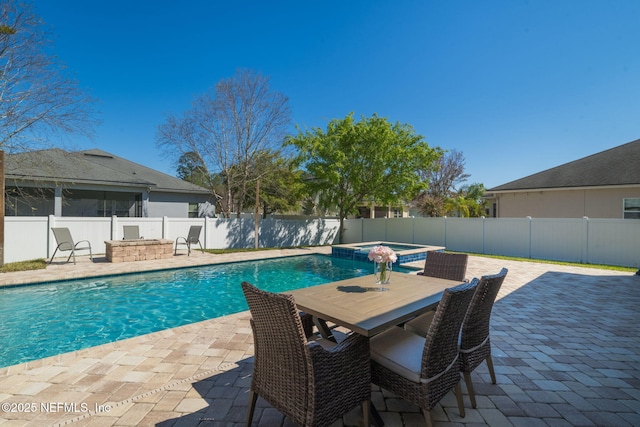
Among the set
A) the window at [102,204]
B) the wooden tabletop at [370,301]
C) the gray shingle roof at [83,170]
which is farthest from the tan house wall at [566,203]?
the window at [102,204]

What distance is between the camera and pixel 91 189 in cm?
1256

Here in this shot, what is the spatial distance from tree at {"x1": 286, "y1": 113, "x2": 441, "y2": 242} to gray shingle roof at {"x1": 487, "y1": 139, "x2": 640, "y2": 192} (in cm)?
501

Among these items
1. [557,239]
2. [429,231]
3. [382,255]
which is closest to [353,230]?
[429,231]

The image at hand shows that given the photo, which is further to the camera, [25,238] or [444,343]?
[25,238]

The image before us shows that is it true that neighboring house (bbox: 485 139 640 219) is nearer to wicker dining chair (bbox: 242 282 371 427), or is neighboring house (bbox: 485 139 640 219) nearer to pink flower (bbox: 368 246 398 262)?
pink flower (bbox: 368 246 398 262)

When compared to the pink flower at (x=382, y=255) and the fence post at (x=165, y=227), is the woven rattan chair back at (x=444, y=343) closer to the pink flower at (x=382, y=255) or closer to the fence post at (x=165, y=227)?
the pink flower at (x=382, y=255)

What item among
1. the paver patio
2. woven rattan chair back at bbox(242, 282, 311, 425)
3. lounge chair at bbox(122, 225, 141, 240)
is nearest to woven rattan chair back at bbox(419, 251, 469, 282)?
the paver patio

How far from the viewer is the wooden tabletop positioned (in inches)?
85.7

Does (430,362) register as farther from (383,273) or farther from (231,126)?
(231,126)

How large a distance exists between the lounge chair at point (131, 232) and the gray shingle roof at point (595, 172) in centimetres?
1698

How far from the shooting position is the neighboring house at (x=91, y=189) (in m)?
11.1

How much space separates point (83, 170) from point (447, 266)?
1539cm

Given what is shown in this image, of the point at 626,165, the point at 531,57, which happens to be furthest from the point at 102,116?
the point at 626,165

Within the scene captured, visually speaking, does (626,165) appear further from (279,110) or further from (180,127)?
(180,127)
